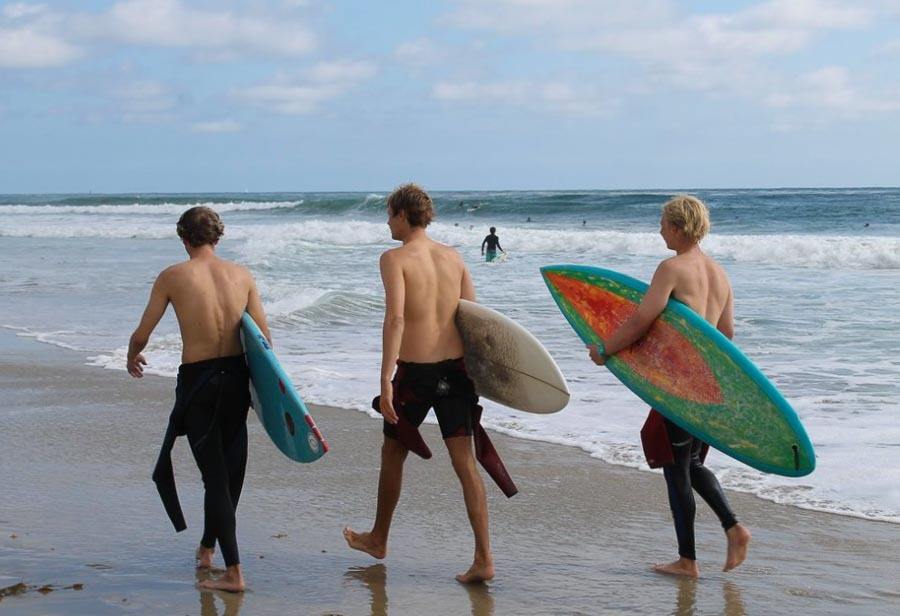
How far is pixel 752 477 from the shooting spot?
17.8 feet

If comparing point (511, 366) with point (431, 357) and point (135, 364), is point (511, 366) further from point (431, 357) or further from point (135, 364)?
point (135, 364)

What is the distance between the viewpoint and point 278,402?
3.91 metres

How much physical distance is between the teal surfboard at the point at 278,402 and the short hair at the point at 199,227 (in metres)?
0.30

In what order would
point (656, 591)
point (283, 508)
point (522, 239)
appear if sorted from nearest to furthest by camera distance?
point (656, 591) < point (283, 508) < point (522, 239)

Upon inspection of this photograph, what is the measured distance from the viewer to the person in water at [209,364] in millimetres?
3799

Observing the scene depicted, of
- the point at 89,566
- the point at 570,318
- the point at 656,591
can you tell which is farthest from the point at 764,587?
the point at 89,566

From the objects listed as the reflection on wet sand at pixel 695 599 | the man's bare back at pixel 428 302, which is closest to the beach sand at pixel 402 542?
the reflection on wet sand at pixel 695 599

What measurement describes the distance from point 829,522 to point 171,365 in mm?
5702

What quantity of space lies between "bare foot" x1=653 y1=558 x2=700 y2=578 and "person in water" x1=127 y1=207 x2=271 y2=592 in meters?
1.50

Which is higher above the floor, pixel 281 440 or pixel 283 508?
pixel 281 440

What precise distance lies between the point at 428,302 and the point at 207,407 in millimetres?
843

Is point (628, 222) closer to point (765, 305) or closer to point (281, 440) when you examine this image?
point (765, 305)

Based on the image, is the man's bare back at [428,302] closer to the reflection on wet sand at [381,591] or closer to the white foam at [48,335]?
the reflection on wet sand at [381,591]

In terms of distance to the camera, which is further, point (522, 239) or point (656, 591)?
point (522, 239)
